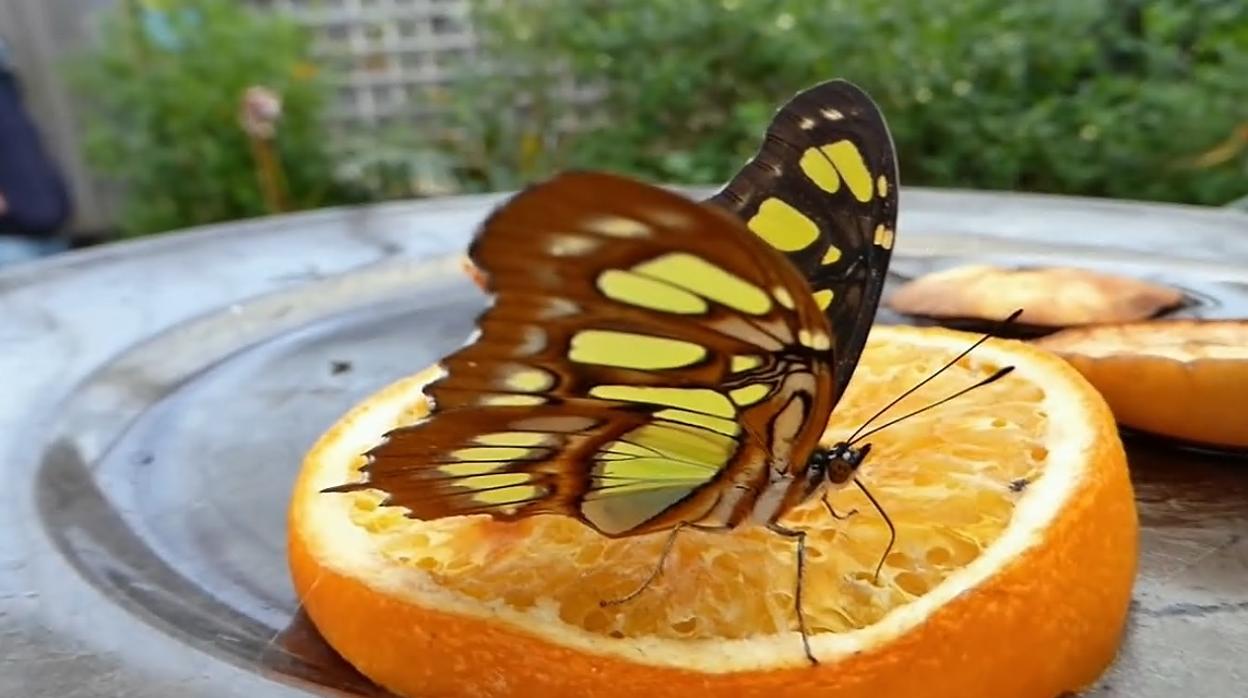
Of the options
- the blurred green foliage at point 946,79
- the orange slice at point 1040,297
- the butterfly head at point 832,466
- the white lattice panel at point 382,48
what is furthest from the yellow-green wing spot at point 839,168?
the white lattice panel at point 382,48

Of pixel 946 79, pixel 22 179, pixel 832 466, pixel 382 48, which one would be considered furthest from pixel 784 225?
pixel 382 48

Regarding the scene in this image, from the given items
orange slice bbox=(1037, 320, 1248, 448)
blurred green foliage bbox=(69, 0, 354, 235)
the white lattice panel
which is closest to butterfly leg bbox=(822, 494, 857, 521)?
orange slice bbox=(1037, 320, 1248, 448)

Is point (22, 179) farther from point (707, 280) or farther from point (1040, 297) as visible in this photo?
point (707, 280)

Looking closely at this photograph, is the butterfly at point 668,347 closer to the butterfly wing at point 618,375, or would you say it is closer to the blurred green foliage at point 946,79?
the butterfly wing at point 618,375

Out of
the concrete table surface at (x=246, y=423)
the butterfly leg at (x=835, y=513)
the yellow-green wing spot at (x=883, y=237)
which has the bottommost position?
the concrete table surface at (x=246, y=423)

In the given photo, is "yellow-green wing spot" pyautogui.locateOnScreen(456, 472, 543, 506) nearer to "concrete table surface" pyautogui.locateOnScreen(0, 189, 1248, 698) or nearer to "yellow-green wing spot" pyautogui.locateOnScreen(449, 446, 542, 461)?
"yellow-green wing spot" pyautogui.locateOnScreen(449, 446, 542, 461)
